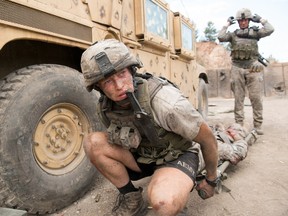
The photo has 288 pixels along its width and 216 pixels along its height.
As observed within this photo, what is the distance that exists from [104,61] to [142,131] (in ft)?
1.51

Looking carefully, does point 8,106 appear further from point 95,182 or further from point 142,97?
point 95,182

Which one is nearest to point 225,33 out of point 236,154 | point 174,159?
point 236,154

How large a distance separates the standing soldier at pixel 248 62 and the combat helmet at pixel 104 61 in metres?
3.45

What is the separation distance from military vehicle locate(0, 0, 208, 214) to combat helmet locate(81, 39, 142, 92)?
543 mm

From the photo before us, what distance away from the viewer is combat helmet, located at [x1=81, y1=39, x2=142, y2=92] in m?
1.60

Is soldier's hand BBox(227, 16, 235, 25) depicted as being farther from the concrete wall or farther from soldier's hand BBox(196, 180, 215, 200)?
the concrete wall

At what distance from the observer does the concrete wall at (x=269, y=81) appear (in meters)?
13.6

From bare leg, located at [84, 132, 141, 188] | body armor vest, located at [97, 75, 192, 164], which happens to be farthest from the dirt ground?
body armor vest, located at [97, 75, 192, 164]

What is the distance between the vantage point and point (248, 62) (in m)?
4.75

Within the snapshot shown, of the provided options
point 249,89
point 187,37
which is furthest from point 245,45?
point 187,37

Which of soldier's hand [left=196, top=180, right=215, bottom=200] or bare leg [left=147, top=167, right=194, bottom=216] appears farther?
soldier's hand [left=196, top=180, right=215, bottom=200]

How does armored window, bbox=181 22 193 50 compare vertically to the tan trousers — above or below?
above

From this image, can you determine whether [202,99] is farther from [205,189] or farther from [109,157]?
[109,157]

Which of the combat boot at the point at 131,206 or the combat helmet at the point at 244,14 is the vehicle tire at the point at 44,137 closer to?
the combat boot at the point at 131,206
